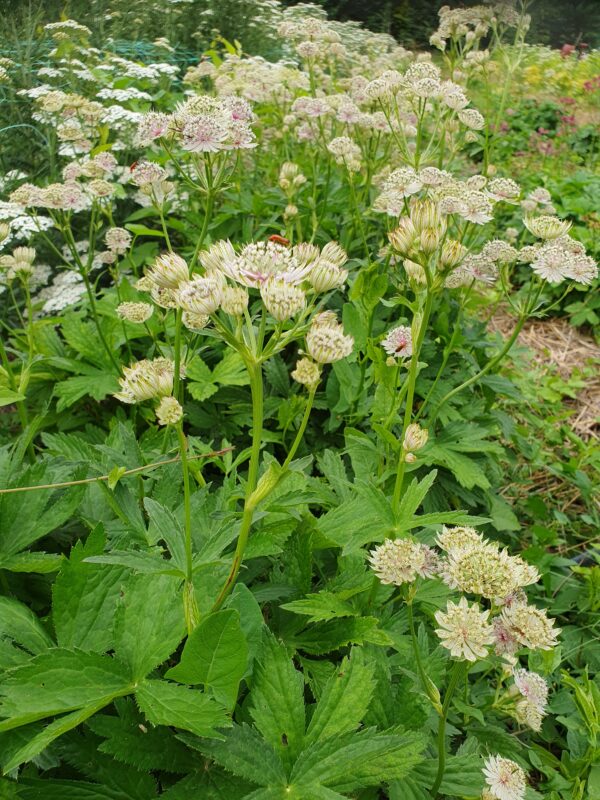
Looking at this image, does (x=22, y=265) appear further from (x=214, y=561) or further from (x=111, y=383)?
(x=214, y=561)

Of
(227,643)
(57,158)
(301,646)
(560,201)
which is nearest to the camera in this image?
(227,643)

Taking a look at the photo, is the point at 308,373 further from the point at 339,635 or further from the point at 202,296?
the point at 339,635

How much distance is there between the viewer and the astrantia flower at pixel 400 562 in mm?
1023

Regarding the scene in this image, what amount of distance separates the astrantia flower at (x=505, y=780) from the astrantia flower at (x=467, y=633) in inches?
8.7

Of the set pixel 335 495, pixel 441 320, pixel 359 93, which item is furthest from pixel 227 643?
pixel 359 93

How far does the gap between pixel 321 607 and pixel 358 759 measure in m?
0.34

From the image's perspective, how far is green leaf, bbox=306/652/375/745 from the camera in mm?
959

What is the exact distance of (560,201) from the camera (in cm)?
461

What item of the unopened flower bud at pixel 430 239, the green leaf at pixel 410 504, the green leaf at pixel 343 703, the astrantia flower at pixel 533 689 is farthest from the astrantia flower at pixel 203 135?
the astrantia flower at pixel 533 689

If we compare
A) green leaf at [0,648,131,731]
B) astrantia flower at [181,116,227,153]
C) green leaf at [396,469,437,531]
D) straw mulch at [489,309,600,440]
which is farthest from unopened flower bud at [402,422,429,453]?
straw mulch at [489,309,600,440]

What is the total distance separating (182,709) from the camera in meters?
0.88

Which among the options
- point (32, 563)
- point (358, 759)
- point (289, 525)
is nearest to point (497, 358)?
point (289, 525)

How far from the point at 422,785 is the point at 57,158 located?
3226mm

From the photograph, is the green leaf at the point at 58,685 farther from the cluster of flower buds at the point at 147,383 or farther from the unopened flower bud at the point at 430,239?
the unopened flower bud at the point at 430,239
